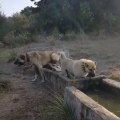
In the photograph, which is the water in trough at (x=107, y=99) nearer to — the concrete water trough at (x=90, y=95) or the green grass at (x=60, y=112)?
the concrete water trough at (x=90, y=95)

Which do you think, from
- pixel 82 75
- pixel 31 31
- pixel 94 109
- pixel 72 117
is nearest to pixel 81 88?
pixel 82 75

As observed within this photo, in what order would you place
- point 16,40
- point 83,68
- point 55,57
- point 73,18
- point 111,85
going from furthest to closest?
point 73,18 → point 16,40 → point 55,57 → point 83,68 → point 111,85

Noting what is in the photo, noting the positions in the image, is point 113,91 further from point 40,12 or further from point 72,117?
point 40,12

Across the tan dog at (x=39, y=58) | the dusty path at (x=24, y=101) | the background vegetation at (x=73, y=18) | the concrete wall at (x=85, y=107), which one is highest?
the background vegetation at (x=73, y=18)

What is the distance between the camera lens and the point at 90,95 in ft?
26.5

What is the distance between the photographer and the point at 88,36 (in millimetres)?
25344

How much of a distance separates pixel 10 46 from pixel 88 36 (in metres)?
5.64

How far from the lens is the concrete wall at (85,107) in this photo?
5741 mm

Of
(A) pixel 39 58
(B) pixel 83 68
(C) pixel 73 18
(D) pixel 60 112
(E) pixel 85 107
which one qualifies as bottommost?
(D) pixel 60 112

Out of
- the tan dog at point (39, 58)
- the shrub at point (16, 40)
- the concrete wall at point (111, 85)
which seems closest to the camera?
the concrete wall at point (111, 85)

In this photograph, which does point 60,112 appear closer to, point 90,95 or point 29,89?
point 90,95

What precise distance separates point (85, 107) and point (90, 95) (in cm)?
173

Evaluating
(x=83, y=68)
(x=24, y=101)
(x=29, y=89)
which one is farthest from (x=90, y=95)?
(x=29, y=89)

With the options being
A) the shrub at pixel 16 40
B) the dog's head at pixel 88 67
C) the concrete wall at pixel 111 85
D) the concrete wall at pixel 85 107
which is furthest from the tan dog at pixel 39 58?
the shrub at pixel 16 40
